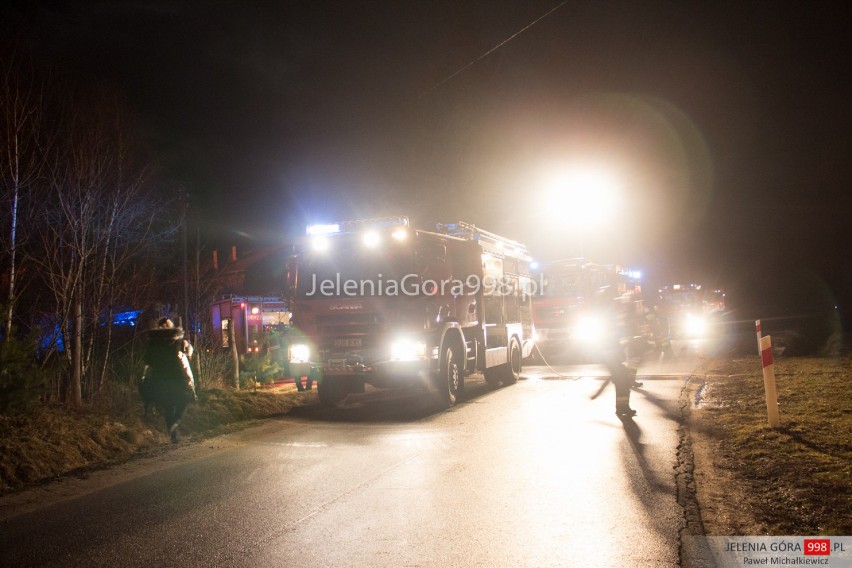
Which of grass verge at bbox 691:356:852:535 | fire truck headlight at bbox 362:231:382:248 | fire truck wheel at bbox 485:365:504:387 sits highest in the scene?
fire truck headlight at bbox 362:231:382:248

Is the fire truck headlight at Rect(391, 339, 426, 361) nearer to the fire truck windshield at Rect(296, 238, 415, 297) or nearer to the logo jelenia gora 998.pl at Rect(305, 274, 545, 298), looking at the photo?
the logo jelenia gora 998.pl at Rect(305, 274, 545, 298)

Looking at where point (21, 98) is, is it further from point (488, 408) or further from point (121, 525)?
point (488, 408)

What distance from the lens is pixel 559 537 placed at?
4652 mm

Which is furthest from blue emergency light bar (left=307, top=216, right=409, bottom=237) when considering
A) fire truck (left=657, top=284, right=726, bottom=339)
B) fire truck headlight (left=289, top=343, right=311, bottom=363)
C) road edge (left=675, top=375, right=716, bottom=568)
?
fire truck (left=657, top=284, right=726, bottom=339)

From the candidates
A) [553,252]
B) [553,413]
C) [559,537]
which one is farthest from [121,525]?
[553,252]

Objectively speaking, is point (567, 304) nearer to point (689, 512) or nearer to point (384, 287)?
point (384, 287)

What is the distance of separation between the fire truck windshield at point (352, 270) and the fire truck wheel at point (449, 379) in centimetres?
176

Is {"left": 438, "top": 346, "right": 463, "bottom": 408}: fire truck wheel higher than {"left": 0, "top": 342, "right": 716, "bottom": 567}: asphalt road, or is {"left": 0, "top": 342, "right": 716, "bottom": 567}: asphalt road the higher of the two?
{"left": 438, "top": 346, "right": 463, "bottom": 408}: fire truck wheel

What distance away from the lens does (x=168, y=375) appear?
338 inches

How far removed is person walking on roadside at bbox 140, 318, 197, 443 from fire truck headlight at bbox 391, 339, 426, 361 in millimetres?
3275

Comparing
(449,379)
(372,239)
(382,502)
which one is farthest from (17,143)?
(449,379)

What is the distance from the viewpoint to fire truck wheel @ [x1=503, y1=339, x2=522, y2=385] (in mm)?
14961

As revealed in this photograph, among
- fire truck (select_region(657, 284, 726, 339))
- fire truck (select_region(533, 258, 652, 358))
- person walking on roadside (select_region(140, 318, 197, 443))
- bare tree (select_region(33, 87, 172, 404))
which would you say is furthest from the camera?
fire truck (select_region(657, 284, 726, 339))

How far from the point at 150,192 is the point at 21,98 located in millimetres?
2677
